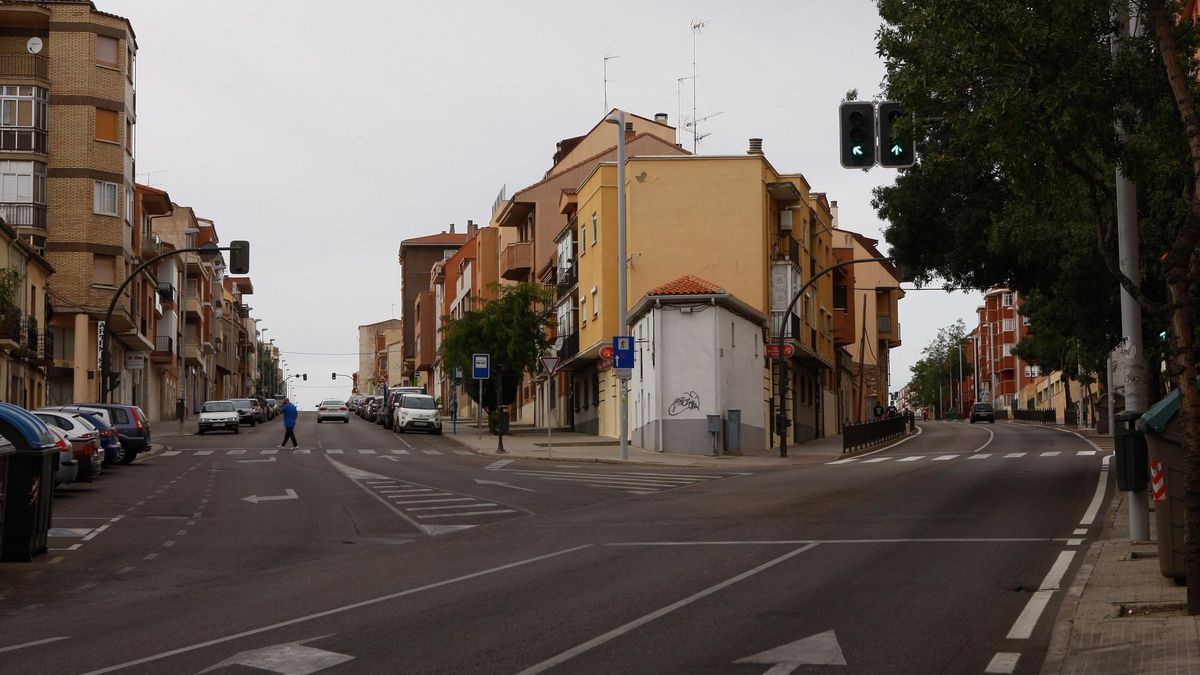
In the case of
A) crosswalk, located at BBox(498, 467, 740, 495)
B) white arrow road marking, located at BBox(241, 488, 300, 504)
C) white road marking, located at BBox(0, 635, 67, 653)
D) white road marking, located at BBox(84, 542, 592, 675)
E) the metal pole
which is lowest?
white road marking, located at BBox(0, 635, 67, 653)

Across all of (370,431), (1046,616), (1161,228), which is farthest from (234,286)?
(1046,616)

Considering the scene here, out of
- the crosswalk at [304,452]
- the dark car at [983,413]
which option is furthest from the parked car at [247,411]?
the dark car at [983,413]

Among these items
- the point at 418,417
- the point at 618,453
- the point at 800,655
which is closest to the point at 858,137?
the point at 800,655

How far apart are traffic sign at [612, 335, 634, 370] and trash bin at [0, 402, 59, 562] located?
2167 cm

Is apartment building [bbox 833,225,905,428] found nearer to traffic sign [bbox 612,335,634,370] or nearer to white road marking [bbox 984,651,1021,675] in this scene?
traffic sign [bbox 612,335,634,370]

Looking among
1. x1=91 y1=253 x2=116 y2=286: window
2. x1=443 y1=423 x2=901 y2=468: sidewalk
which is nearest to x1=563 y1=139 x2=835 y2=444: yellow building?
x1=443 y1=423 x2=901 y2=468: sidewalk

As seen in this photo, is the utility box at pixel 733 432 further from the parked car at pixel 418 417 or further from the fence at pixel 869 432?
the parked car at pixel 418 417

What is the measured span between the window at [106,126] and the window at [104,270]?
16.4ft

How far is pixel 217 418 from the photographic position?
59719 millimetres

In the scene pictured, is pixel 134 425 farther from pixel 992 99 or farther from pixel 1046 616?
pixel 1046 616

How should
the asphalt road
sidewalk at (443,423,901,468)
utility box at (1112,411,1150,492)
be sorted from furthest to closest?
sidewalk at (443,423,901,468) < utility box at (1112,411,1150,492) < the asphalt road

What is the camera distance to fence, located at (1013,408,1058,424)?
100m

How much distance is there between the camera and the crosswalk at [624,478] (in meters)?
27.7

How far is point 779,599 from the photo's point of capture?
12172 mm
